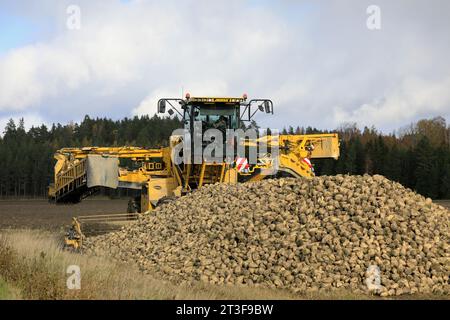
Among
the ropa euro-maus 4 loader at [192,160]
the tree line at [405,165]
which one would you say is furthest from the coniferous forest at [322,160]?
the ropa euro-maus 4 loader at [192,160]

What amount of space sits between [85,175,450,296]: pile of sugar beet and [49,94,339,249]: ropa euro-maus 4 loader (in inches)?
135

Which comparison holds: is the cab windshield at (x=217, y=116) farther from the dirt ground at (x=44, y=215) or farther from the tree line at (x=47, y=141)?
the tree line at (x=47, y=141)

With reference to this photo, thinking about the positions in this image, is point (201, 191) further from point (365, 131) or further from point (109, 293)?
point (365, 131)

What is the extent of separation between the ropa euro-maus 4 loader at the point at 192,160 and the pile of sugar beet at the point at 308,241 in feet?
11.2

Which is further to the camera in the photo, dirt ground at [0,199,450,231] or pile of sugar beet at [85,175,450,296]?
dirt ground at [0,199,450,231]

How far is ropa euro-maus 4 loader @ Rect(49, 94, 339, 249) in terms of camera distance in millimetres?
18047

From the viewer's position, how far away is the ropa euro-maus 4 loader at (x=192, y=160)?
59.2 ft

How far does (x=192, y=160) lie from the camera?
18156mm

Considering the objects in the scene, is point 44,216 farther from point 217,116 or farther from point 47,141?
point 47,141

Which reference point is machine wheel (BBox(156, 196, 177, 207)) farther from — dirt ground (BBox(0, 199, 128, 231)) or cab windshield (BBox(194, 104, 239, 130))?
dirt ground (BBox(0, 199, 128, 231))

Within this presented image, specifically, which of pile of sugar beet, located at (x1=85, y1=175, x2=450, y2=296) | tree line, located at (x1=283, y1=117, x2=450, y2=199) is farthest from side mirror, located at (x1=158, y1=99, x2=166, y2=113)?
tree line, located at (x1=283, y1=117, x2=450, y2=199)

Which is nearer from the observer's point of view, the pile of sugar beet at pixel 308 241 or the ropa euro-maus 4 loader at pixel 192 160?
the pile of sugar beet at pixel 308 241

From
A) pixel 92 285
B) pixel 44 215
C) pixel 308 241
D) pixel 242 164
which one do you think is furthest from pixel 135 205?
pixel 92 285

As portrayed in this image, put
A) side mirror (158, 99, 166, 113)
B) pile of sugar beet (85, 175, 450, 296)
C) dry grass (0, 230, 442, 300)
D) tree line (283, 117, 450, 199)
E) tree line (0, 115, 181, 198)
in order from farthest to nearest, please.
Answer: tree line (0, 115, 181, 198) → tree line (283, 117, 450, 199) → side mirror (158, 99, 166, 113) → pile of sugar beet (85, 175, 450, 296) → dry grass (0, 230, 442, 300)
